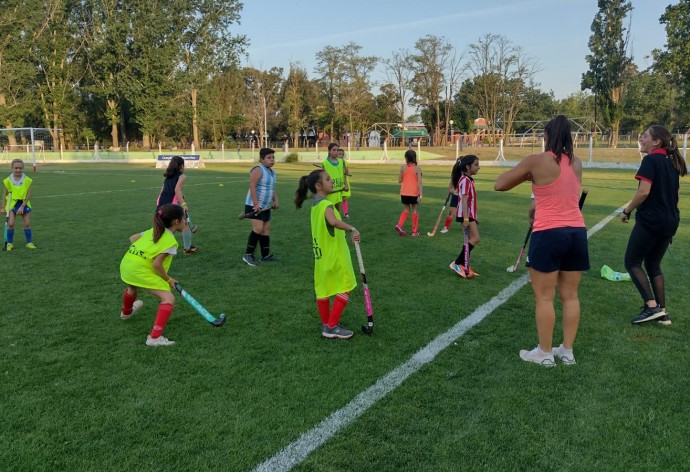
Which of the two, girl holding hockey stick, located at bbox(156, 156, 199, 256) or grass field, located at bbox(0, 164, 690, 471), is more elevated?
girl holding hockey stick, located at bbox(156, 156, 199, 256)

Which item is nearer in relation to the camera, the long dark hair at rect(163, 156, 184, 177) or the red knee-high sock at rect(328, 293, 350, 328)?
the red knee-high sock at rect(328, 293, 350, 328)

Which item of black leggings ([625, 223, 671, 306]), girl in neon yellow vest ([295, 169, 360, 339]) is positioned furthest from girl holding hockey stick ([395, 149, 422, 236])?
girl in neon yellow vest ([295, 169, 360, 339])

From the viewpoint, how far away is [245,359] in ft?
14.3

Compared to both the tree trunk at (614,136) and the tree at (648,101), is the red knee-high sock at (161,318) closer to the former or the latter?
the tree trunk at (614,136)

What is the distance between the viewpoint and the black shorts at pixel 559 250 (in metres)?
3.87

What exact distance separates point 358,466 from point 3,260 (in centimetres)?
779

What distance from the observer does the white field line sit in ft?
9.69

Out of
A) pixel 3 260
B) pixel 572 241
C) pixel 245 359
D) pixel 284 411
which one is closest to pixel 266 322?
pixel 245 359

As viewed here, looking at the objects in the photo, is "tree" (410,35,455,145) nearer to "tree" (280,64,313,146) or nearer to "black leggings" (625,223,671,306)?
"tree" (280,64,313,146)

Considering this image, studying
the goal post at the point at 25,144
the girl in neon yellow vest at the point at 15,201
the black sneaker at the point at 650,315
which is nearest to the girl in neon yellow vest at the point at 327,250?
the black sneaker at the point at 650,315

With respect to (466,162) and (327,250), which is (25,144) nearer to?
(466,162)

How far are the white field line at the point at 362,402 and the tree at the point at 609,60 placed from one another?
5725cm

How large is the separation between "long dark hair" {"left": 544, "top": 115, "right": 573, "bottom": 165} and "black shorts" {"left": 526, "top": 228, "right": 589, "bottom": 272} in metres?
0.57

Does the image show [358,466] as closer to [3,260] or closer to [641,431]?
[641,431]
